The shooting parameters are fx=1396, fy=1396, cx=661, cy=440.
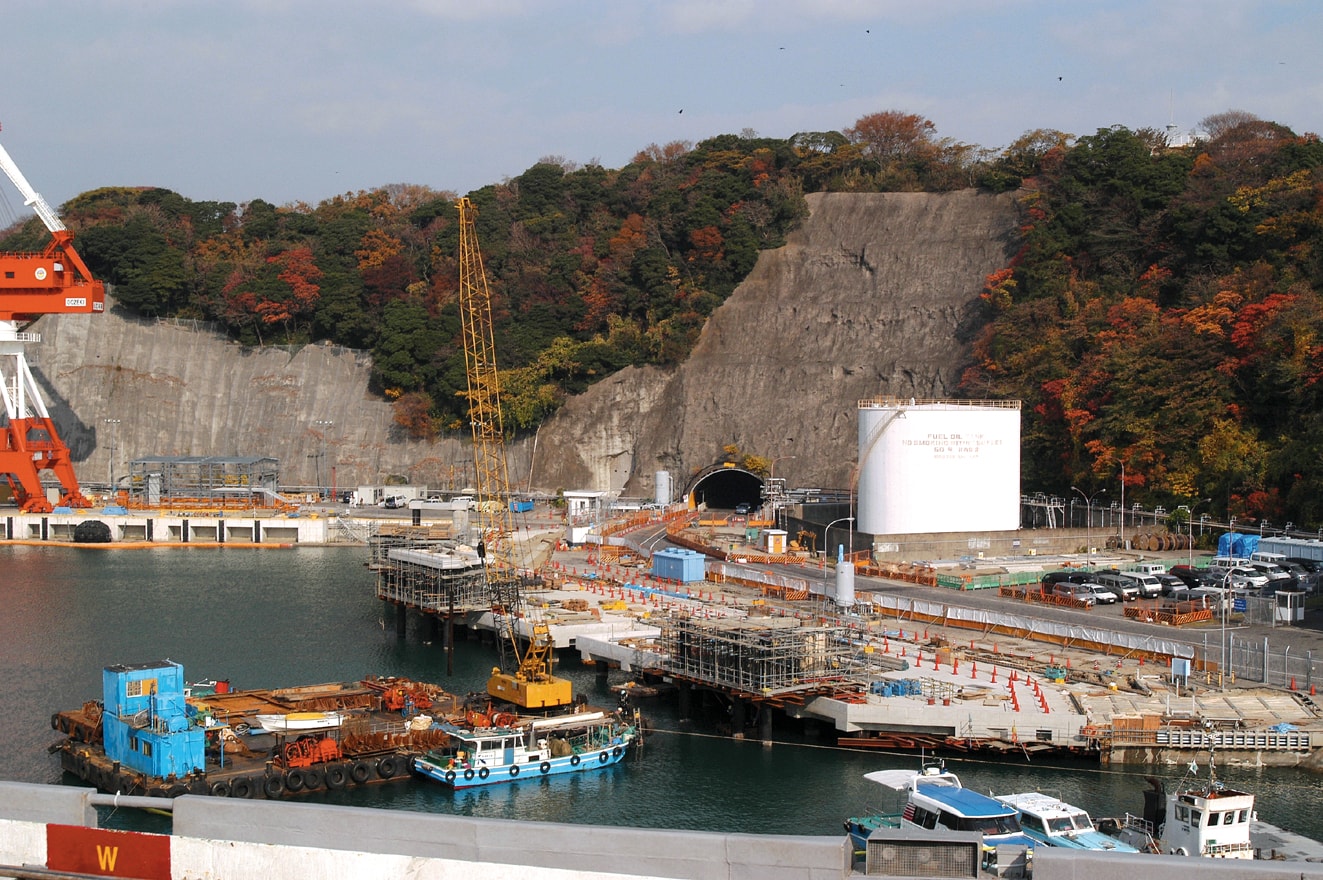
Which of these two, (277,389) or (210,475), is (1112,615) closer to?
(210,475)

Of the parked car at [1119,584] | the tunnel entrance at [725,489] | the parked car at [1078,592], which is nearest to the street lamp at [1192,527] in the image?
the parked car at [1119,584]

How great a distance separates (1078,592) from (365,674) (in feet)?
82.9

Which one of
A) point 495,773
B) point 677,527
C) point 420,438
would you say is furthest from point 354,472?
point 495,773

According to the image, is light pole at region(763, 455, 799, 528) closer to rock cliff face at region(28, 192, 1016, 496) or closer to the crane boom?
rock cliff face at region(28, 192, 1016, 496)

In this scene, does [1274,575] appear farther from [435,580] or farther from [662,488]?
[662,488]

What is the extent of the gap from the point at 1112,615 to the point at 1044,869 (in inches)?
1569

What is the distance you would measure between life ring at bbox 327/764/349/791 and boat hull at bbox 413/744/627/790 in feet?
5.81

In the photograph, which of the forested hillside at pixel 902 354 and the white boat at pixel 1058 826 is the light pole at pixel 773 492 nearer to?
the forested hillside at pixel 902 354

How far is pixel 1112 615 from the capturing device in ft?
154

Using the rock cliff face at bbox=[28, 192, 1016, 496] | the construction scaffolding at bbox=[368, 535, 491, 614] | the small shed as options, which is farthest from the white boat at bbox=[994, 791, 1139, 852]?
the rock cliff face at bbox=[28, 192, 1016, 496]

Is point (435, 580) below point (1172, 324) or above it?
below

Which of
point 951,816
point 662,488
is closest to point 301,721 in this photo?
point 951,816

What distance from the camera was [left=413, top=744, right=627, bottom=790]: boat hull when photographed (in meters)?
32.1

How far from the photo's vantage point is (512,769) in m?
32.9
